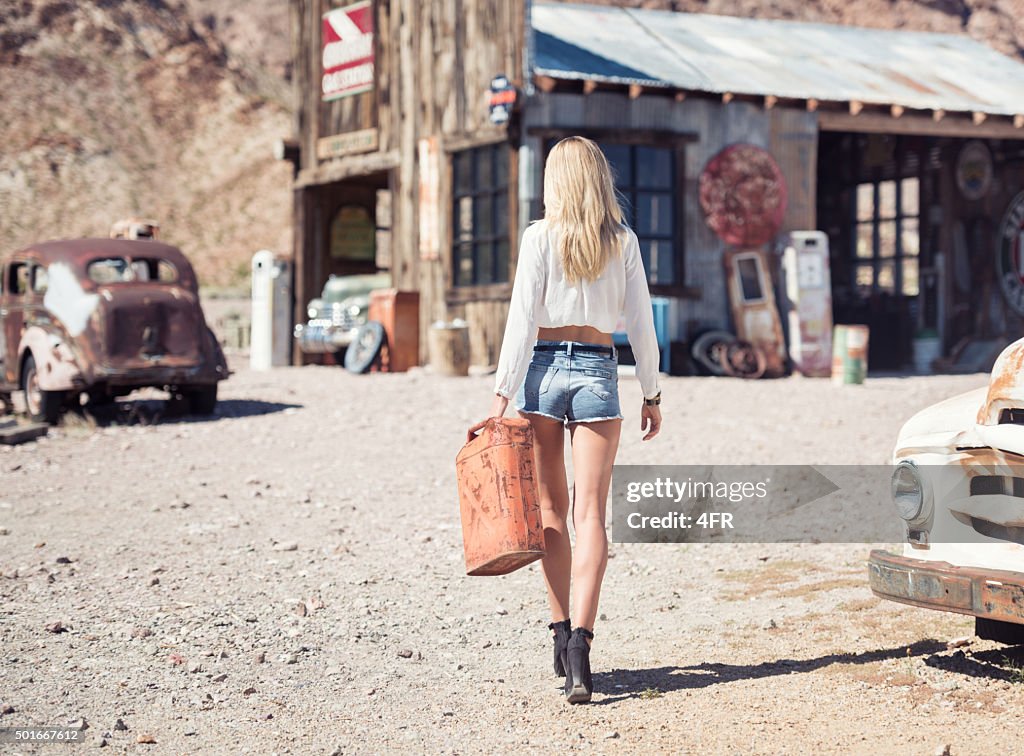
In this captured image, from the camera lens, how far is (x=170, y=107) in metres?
56.5

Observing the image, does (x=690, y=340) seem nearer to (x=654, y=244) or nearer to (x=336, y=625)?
(x=654, y=244)

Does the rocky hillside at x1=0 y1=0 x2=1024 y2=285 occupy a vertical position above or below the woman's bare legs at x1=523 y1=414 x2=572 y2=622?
above

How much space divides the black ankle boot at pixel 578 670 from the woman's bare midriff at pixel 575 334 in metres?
0.94

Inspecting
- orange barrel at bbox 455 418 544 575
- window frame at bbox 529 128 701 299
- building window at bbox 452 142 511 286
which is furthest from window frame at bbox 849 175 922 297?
orange barrel at bbox 455 418 544 575

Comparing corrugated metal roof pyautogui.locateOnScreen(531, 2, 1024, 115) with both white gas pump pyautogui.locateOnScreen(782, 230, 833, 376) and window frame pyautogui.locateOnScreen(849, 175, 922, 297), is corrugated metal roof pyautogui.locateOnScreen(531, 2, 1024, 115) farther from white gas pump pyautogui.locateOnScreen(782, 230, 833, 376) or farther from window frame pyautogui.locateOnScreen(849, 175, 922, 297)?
white gas pump pyautogui.locateOnScreen(782, 230, 833, 376)

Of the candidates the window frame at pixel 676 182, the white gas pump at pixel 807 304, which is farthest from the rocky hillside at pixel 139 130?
the white gas pump at pixel 807 304

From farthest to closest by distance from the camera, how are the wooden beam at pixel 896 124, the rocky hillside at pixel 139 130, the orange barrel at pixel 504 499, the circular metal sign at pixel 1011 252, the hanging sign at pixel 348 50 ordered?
the rocky hillside at pixel 139 130
the circular metal sign at pixel 1011 252
the hanging sign at pixel 348 50
the wooden beam at pixel 896 124
the orange barrel at pixel 504 499

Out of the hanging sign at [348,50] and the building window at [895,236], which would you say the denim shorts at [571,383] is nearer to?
the hanging sign at [348,50]

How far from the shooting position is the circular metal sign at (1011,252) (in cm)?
1891

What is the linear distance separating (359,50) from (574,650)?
1574 cm

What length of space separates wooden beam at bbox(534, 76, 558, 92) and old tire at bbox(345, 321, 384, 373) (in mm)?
3996

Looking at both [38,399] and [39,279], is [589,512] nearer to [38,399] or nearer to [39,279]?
[38,399]

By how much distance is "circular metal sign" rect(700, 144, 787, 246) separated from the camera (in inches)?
616

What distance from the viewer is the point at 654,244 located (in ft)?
51.2
